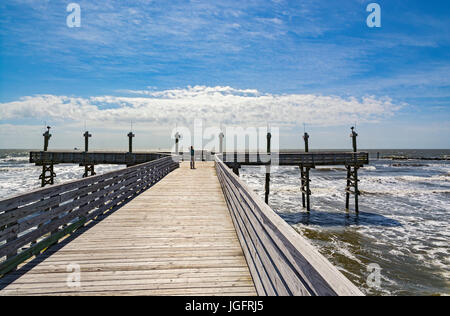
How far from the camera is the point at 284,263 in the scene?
2381 mm

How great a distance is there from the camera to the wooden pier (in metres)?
2.45

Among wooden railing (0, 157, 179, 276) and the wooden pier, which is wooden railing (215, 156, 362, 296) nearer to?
the wooden pier

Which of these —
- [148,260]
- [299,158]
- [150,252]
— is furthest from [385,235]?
[148,260]

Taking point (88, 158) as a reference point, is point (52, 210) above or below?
below

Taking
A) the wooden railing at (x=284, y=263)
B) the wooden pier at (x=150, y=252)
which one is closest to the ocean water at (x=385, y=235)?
the wooden pier at (x=150, y=252)

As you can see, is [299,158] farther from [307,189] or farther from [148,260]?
[148,260]

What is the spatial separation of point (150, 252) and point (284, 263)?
126 inches

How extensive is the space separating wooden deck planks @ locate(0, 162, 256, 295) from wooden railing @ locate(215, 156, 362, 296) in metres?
0.60

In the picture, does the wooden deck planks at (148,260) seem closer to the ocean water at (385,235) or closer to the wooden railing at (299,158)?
the ocean water at (385,235)

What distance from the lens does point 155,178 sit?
47.4 feet

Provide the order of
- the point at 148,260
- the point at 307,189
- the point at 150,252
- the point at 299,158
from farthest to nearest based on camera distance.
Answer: the point at 299,158
the point at 307,189
the point at 150,252
the point at 148,260

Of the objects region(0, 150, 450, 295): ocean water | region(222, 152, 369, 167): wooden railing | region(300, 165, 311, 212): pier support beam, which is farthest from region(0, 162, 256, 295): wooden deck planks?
region(300, 165, 311, 212): pier support beam

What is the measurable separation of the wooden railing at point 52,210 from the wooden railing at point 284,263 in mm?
3730

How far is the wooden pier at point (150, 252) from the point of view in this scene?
2.45m
